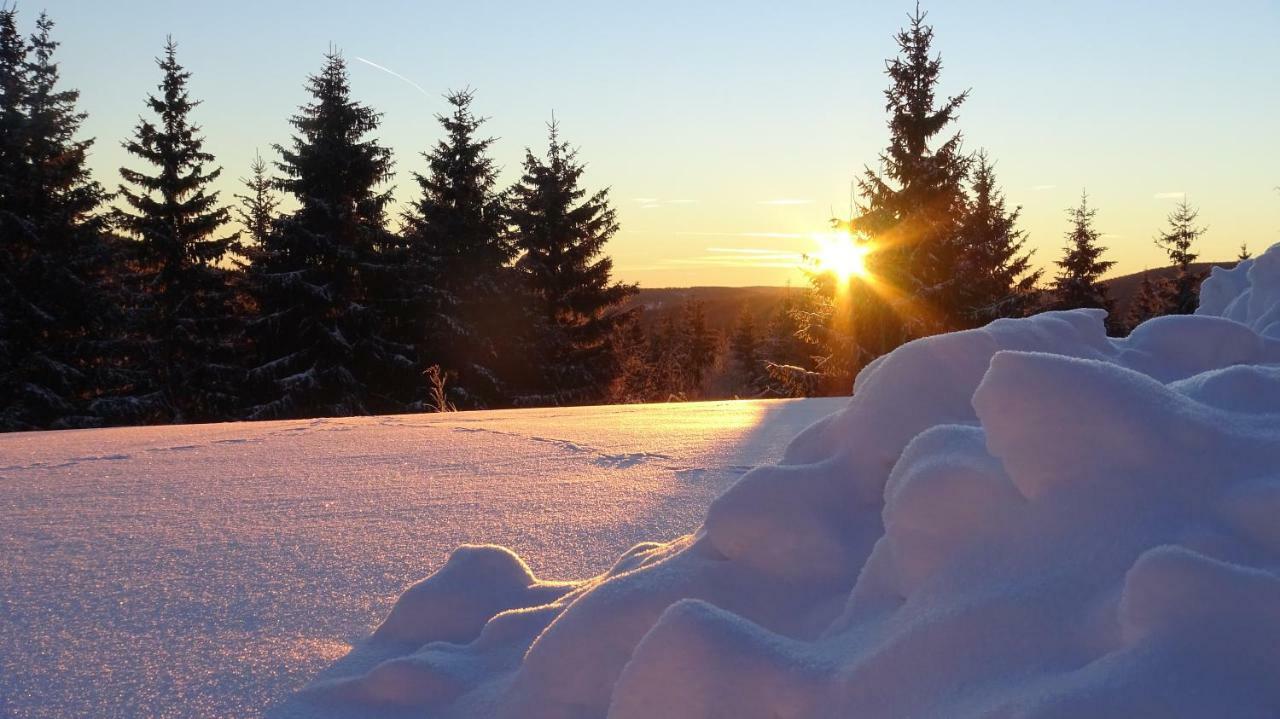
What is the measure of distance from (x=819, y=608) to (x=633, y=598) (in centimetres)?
28

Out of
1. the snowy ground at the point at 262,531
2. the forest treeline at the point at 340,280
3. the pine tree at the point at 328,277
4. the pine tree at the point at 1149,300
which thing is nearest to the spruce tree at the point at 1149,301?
the pine tree at the point at 1149,300

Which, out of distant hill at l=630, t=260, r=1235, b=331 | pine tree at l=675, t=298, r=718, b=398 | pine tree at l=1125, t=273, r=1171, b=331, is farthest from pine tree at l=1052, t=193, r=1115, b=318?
distant hill at l=630, t=260, r=1235, b=331

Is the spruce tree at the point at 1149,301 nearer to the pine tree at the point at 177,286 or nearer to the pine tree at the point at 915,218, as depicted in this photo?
the pine tree at the point at 915,218

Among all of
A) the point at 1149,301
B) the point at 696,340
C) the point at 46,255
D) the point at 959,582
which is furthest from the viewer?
the point at 696,340

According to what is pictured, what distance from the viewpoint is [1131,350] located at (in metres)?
1.73

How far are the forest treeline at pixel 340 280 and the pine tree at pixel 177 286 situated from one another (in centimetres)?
5

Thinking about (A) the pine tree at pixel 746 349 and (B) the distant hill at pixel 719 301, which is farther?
(B) the distant hill at pixel 719 301

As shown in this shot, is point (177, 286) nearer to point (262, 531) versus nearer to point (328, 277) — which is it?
point (328, 277)

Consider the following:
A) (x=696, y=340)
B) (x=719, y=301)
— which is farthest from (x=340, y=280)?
(x=719, y=301)

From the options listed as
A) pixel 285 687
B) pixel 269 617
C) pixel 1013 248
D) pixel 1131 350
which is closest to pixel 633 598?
pixel 285 687

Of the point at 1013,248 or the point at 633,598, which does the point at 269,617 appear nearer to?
the point at 633,598

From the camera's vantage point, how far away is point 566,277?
22.7 metres

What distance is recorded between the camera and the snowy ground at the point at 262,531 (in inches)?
52.9

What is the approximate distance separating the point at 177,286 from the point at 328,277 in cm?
360
